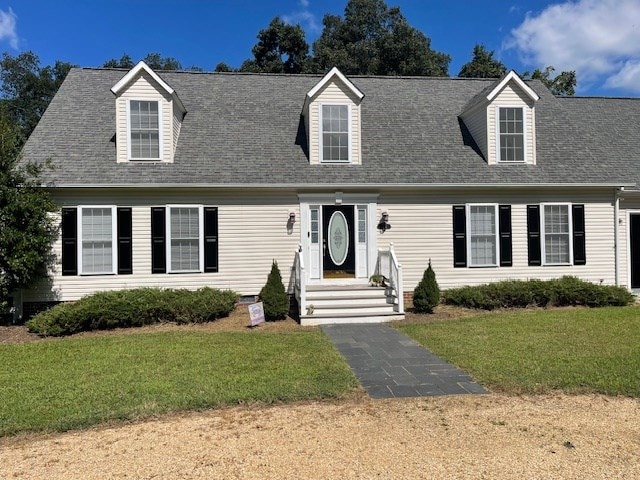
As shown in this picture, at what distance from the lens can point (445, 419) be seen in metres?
4.78

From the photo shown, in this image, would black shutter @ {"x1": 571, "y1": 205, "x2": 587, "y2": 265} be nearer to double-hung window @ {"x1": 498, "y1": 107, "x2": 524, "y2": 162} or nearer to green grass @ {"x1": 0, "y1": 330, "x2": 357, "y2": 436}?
double-hung window @ {"x1": 498, "y1": 107, "x2": 524, "y2": 162}

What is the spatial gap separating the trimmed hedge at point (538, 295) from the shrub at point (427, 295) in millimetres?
1034

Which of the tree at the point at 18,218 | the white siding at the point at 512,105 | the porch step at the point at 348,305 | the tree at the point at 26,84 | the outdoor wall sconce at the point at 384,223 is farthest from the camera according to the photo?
the tree at the point at 26,84

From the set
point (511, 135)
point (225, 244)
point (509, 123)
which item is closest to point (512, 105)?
point (509, 123)

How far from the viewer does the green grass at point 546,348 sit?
5.85 meters

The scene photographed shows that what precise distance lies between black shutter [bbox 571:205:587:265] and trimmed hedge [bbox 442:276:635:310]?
1.09 meters

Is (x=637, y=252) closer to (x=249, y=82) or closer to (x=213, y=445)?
(x=249, y=82)

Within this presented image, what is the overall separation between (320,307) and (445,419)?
20.2 feet

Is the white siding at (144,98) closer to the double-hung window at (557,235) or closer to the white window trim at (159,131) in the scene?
the white window trim at (159,131)

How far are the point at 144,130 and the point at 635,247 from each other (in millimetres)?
14555

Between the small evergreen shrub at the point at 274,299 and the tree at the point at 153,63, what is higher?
the tree at the point at 153,63

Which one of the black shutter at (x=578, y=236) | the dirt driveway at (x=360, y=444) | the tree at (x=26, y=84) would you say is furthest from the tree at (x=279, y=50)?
the dirt driveway at (x=360, y=444)

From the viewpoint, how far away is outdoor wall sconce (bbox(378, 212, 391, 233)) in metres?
12.4

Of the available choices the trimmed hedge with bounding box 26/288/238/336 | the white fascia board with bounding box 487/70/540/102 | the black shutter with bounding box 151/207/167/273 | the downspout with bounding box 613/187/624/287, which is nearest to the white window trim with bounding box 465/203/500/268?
the white fascia board with bounding box 487/70/540/102
